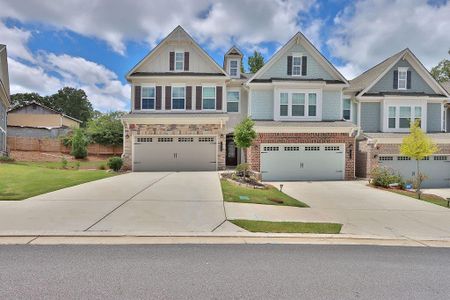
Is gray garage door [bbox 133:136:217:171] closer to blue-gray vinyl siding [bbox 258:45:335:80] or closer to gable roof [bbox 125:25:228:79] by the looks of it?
gable roof [bbox 125:25:228:79]

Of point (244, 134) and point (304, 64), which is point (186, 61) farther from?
point (244, 134)

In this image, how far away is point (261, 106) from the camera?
20.3 metres

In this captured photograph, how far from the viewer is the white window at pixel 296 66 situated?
2050 cm

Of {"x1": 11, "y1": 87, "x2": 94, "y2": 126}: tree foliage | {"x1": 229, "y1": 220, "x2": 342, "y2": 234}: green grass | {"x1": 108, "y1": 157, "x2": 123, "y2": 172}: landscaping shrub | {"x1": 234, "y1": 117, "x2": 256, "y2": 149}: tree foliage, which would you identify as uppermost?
{"x1": 11, "y1": 87, "x2": 94, "y2": 126}: tree foliage

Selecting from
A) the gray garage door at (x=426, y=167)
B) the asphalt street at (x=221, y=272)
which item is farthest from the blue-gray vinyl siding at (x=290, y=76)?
the asphalt street at (x=221, y=272)

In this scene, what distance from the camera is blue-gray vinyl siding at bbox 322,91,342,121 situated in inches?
811

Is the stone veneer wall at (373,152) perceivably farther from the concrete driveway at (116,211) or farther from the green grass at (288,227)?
the green grass at (288,227)

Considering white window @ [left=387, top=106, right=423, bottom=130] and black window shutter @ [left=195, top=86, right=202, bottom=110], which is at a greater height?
black window shutter @ [left=195, top=86, right=202, bottom=110]

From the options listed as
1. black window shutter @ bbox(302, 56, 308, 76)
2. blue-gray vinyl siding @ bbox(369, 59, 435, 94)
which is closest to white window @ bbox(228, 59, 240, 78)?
black window shutter @ bbox(302, 56, 308, 76)

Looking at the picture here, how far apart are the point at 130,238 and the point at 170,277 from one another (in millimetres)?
2292

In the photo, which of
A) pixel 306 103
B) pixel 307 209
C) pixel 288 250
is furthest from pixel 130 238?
pixel 306 103

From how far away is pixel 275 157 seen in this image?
61.4ft

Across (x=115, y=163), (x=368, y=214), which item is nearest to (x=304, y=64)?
(x=368, y=214)

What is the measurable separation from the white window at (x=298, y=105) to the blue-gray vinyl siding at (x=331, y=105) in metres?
0.89
